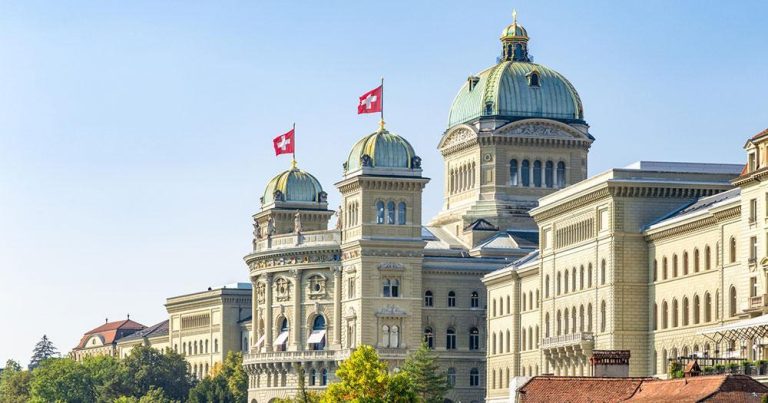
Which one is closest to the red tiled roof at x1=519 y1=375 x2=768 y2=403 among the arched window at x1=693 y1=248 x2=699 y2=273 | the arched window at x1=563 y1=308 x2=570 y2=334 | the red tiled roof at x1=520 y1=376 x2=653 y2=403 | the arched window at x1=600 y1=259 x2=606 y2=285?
the red tiled roof at x1=520 y1=376 x2=653 y2=403

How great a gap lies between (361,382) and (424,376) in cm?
3863

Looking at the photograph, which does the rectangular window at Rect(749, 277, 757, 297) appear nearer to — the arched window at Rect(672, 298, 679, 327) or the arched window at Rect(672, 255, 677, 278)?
the arched window at Rect(672, 255, 677, 278)

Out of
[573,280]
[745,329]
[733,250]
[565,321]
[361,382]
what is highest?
[733,250]

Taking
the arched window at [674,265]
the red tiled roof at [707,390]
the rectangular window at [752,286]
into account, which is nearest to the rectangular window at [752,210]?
the rectangular window at [752,286]

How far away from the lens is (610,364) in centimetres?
11219

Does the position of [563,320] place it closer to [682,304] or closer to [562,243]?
[562,243]

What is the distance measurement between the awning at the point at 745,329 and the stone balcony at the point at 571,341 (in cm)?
2962

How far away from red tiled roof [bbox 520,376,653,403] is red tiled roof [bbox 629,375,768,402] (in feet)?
4.48

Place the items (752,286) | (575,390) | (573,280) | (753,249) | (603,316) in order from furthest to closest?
(573,280), (603,316), (753,249), (752,286), (575,390)

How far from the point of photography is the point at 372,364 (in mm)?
154875

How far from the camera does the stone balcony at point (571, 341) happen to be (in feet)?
528

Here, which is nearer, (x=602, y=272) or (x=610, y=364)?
(x=610, y=364)

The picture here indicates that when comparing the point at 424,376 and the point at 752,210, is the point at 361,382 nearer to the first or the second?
the point at 752,210

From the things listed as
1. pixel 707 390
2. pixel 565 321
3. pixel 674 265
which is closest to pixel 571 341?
pixel 565 321
